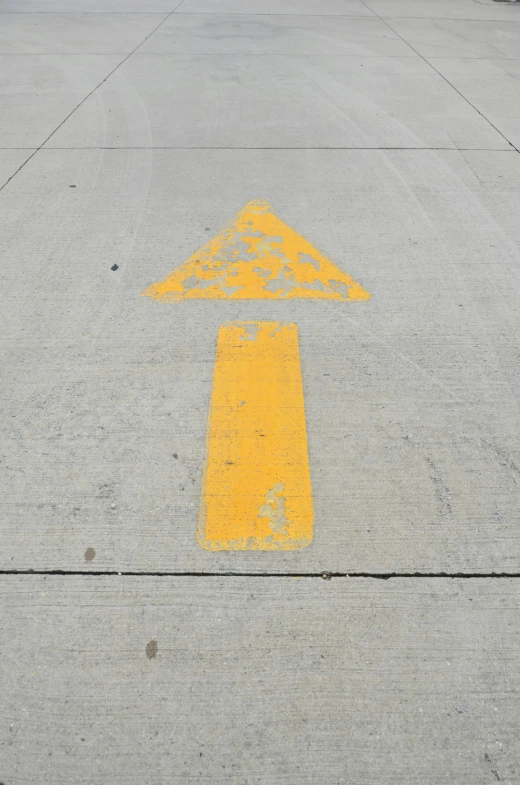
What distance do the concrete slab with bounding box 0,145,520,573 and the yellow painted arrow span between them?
0.07 m

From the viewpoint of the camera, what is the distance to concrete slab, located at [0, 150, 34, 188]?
4885 millimetres

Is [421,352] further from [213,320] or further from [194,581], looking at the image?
[194,581]

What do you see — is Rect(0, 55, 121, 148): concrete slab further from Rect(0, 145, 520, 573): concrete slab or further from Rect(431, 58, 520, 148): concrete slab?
Rect(431, 58, 520, 148): concrete slab

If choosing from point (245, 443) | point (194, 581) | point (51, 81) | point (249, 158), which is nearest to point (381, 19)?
point (51, 81)

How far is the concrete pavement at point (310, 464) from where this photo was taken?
1771 mm

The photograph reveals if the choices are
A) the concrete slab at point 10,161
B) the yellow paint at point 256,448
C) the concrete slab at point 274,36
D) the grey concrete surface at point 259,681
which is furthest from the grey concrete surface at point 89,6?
the grey concrete surface at point 259,681

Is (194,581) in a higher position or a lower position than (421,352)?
lower

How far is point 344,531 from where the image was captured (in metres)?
2.28

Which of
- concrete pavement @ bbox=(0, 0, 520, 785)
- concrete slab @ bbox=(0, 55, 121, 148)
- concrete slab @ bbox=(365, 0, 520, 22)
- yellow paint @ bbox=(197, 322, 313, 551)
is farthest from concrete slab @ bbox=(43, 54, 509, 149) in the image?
concrete slab @ bbox=(365, 0, 520, 22)

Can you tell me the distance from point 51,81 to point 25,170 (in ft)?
9.51

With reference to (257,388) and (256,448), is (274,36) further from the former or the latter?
(256,448)

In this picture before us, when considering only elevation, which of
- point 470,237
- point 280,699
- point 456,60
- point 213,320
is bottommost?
point 280,699

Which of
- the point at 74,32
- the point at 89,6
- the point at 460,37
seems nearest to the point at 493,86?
the point at 460,37

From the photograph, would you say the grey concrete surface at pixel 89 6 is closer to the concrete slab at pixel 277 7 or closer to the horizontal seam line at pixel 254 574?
the concrete slab at pixel 277 7
